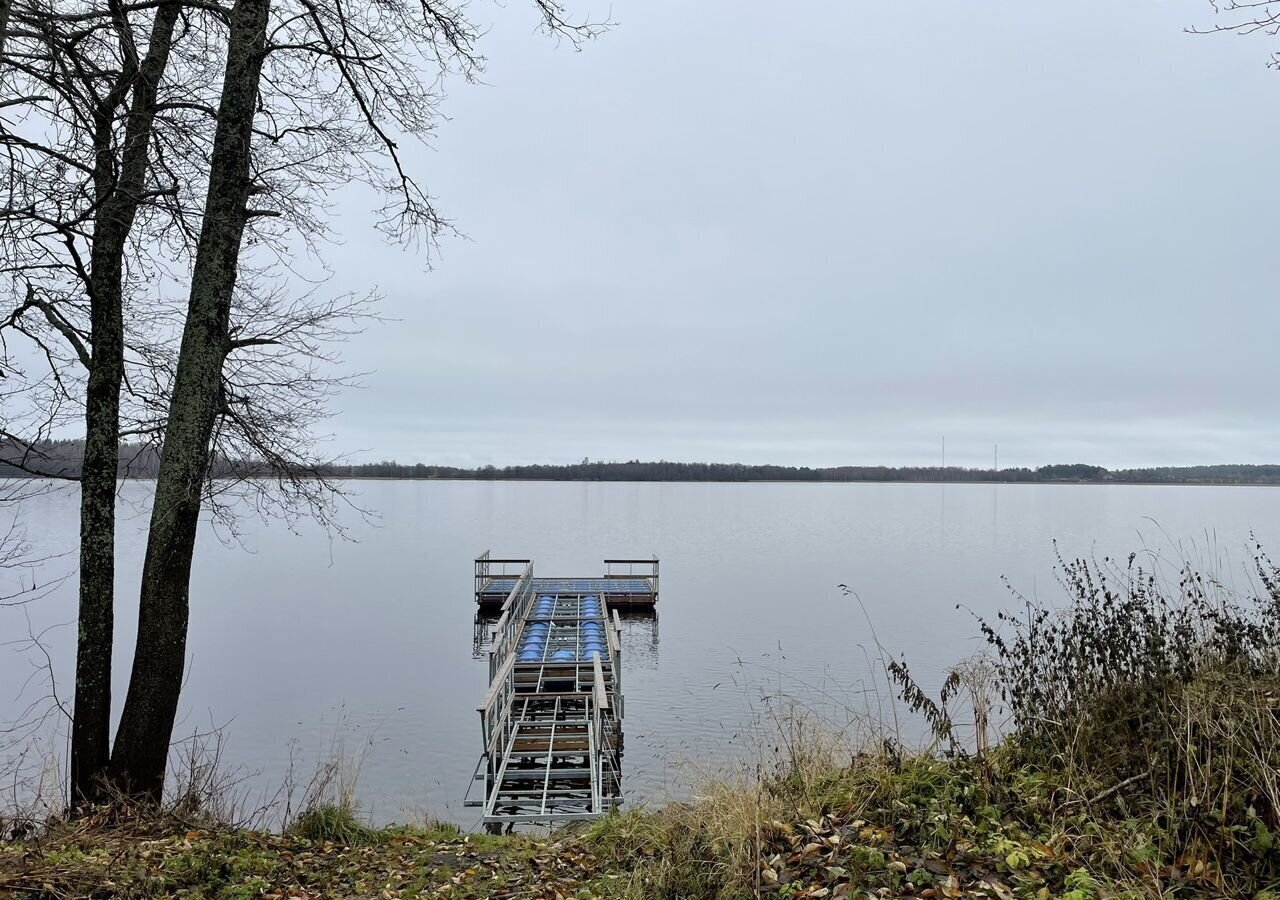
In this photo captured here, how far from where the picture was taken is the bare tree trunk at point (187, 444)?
5840 millimetres

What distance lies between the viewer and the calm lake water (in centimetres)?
1492

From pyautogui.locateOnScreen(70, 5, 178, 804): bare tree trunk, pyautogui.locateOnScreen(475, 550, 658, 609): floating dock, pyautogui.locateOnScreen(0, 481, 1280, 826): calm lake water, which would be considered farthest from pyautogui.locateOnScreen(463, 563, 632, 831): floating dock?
pyautogui.locateOnScreen(475, 550, 658, 609): floating dock

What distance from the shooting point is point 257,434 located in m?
6.74

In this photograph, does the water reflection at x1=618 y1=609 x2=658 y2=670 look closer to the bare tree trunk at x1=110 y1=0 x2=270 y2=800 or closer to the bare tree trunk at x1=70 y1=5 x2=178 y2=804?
the bare tree trunk at x1=70 y1=5 x2=178 y2=804

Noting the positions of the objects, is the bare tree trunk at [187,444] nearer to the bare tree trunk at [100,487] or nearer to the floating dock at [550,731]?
the bare tree trunk at [100,487]

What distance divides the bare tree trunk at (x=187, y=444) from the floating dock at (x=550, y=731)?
3645 mm

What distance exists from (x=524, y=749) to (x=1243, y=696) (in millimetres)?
11488

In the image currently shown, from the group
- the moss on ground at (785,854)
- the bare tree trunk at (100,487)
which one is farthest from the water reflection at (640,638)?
the moss on ground at (785,854)

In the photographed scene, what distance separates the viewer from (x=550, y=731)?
14648 mm

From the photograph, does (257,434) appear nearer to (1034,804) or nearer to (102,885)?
(102,885)

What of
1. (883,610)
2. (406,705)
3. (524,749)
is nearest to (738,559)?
(883,610)

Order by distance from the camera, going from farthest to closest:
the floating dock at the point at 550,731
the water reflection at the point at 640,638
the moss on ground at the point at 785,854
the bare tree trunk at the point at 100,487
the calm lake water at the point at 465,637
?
the water reflection at the point at 640,638 → the calm lake water at the point at 465,637 → the floating dock at the point at 550,731 → the bare tree trunk at the point at 100,487 → the moss on ground at the point at 785,854

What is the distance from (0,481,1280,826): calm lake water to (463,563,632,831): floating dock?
0.88 metres

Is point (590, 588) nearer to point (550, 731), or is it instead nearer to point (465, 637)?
point (465, 637)
